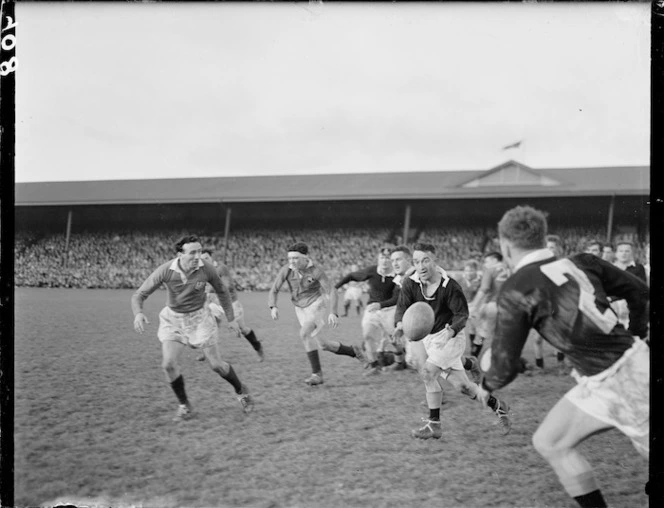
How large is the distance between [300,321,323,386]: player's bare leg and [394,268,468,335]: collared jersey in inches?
55.0

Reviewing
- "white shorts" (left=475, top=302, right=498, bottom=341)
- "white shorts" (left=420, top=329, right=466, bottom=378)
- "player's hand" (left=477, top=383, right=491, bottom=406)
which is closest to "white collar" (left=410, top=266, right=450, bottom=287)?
"white shorts" (left=420, top=329, right=466, bottom=378)

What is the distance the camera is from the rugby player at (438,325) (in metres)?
3.90

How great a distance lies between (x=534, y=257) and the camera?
8.31 ft

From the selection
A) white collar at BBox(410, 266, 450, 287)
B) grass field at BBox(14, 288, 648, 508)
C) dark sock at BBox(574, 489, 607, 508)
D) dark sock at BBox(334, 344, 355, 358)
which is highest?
white collar at BBox(410, 266, 450, 287)

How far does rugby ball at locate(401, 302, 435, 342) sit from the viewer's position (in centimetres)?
388

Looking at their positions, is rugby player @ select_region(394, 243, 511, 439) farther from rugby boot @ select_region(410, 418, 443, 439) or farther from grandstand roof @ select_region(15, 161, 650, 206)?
grandstand roof @ select_region(15, 161, 650, 206)

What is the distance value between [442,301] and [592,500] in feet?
5.94

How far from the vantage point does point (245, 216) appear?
33.2ft

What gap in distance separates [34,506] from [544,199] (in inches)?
466

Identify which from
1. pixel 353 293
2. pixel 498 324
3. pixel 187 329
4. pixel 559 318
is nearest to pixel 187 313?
pixel 187 329

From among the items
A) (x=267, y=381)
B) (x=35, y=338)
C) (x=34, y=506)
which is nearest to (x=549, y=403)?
(x=267, y=381)

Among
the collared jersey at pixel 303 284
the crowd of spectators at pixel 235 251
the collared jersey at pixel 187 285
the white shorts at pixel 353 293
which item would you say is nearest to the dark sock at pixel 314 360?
the collared jersey at pixel 303 284

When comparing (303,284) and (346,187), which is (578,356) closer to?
(303,284)
